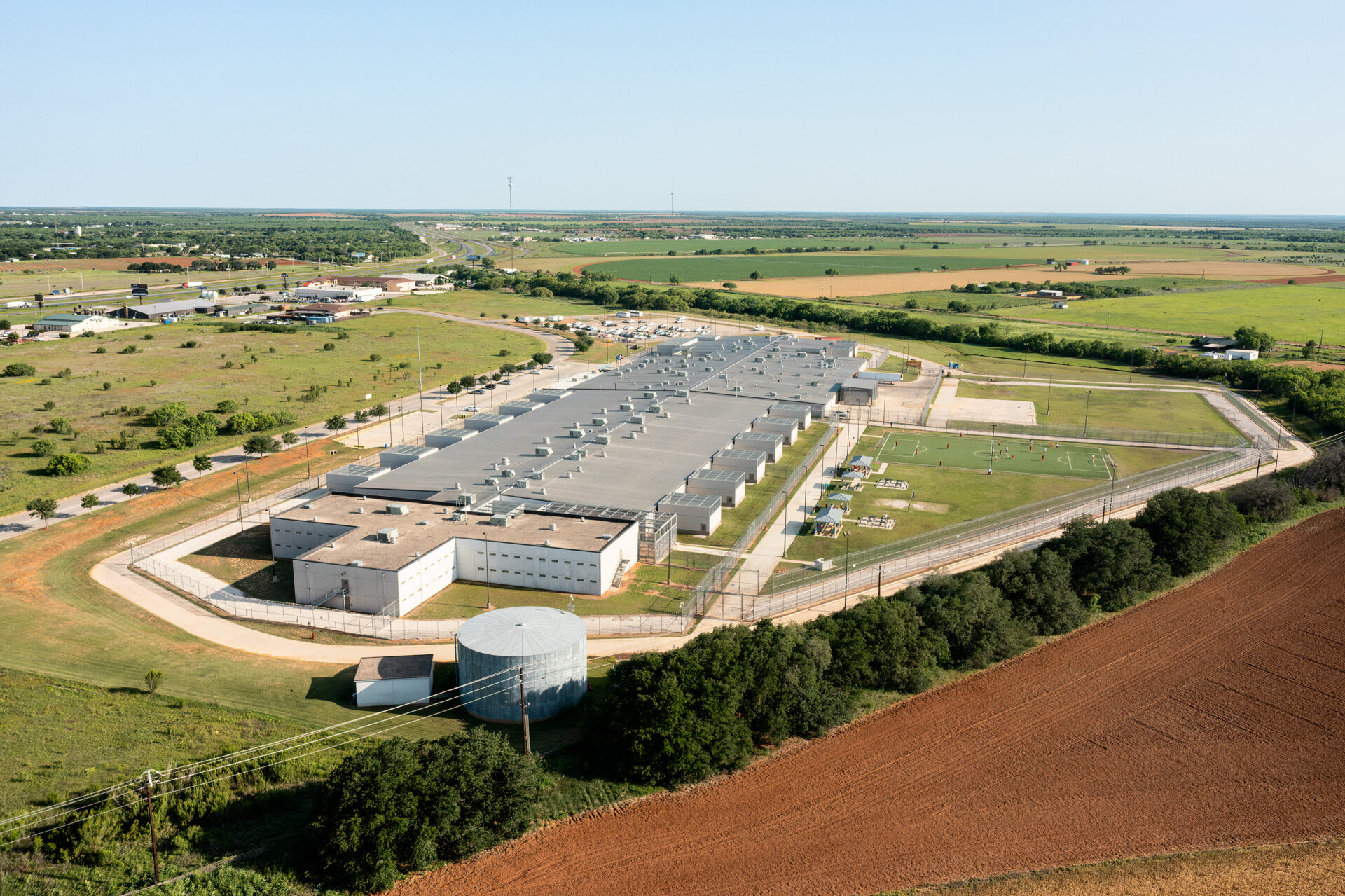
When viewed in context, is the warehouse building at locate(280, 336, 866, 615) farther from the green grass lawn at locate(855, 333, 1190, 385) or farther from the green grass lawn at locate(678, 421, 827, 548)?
the green grass lawn at locate(855, 333, 1190, 385)

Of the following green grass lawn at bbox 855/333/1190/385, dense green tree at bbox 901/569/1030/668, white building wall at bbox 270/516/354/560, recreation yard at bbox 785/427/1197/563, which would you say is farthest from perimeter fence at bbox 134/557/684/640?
green grass lawn at bbox 855/333/1190/385

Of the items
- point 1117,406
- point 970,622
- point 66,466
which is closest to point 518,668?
point 970,622

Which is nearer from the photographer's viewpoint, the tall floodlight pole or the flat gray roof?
the flat gray roof

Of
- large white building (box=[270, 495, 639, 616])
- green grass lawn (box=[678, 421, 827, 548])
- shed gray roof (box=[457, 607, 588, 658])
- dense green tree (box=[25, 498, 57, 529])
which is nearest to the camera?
shed gray roof (box=[457, 607, 588, 658])

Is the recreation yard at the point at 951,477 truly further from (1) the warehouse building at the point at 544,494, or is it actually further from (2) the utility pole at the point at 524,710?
(2) the utility pole at the point at 524,710

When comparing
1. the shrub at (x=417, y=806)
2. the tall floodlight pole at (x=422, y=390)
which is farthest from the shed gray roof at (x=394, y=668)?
the tall floodlight pole at (x=422, y=390)

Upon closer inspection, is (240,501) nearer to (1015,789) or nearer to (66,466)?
(66,466)
